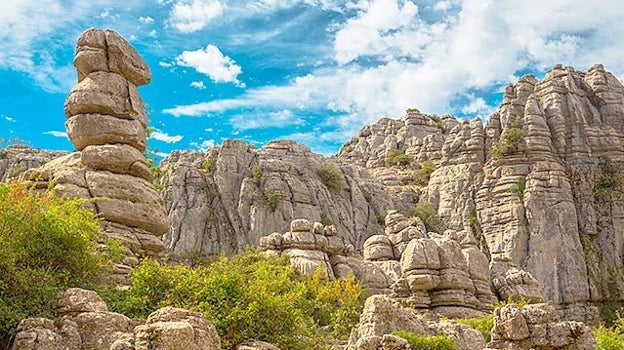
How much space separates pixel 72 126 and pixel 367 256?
74.2ft

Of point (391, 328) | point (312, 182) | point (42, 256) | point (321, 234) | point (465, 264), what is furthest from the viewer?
point (312, 182)

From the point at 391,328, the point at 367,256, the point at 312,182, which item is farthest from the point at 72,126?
the point at 312,182

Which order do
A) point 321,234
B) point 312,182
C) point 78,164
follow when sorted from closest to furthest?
point 78,164
point 321,234
point 312,182

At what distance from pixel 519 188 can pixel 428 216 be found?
28.7ft

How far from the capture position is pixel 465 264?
116 feet

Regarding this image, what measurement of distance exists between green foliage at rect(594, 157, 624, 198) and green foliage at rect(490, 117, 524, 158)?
25.7 ft

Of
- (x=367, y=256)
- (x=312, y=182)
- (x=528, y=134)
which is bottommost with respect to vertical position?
(x=367, y=256)

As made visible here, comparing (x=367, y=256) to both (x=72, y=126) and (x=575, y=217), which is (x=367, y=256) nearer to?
(x=72, y=126)

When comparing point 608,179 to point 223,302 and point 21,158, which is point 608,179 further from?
point 21,158

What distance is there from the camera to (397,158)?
280 feet

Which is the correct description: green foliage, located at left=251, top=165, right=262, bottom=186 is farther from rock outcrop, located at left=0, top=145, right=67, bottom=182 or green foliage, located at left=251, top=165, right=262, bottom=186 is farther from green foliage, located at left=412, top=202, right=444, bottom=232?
rock outcrop, located at left=0, top=145, right=67, bottom=182

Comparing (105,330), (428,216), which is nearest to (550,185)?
(428,216)

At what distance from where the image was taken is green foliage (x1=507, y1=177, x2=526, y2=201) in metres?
60.9

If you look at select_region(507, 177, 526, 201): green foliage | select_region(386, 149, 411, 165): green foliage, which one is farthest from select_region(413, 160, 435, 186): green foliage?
select_region(507, 177, 526, 201): green foliage
